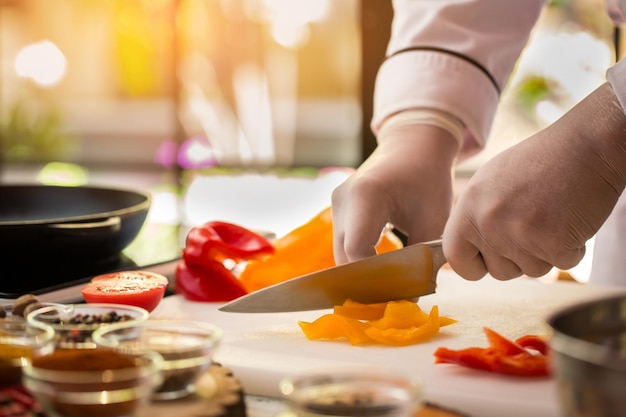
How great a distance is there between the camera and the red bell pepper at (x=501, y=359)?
901mm

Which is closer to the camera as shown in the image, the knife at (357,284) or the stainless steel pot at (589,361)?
the stainless steel pot at (589,361)

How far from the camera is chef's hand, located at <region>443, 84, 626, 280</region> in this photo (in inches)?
39.7

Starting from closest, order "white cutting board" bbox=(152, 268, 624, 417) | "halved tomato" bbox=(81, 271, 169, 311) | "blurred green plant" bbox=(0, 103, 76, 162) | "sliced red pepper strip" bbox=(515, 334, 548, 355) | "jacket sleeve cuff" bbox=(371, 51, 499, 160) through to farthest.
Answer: "white cutting board" bbox=(152, 268, 624, 417) → "sliced red pepper strip" bbox=(515, 334, 548, 355) → "halved tomato" bbox=(81, 271, 169, 311) → "jacket sleeve cuff" bbox=(371, 51, 499, 160) → "blurred green plant" bbox=(0, 103, 76, 162)

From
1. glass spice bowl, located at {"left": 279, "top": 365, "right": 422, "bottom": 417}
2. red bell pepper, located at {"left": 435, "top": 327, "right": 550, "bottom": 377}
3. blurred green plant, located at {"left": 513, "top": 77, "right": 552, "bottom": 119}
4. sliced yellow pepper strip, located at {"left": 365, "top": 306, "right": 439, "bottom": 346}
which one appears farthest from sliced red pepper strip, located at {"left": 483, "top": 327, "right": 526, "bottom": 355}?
blurred green plant, located at {"left": 513, "top": 77, "right": 552, "bottom": 119}

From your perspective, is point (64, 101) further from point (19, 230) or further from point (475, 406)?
point (475, 406)

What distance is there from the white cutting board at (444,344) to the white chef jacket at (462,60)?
0.87 feet

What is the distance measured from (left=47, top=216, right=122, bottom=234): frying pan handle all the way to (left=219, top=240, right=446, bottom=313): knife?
0.67 ft

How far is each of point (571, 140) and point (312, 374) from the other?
51cm

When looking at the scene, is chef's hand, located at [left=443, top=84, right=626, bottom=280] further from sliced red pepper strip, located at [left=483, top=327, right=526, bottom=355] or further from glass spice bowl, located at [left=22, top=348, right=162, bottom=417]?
glass spice bowl, located at [left=22, top=348, right=162, bottom=417]

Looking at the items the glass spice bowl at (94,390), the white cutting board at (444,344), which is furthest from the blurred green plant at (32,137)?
the glass spice bowl at (94,390)

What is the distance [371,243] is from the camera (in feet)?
4.05

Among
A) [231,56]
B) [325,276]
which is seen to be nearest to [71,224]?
[325,276]

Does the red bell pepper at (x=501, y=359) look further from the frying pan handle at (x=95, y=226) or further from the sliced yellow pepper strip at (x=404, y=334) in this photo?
the frying pan handle at (x=95, y=226)

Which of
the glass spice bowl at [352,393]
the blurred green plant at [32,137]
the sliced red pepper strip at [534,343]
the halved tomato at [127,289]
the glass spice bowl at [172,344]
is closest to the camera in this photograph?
the glass spice bowl at [352,393]
